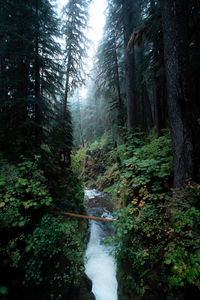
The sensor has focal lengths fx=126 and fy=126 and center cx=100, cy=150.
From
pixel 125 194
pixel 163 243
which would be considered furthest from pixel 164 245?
pixel 125 194

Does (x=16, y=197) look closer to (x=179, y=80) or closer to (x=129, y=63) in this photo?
(x=179, y=80)

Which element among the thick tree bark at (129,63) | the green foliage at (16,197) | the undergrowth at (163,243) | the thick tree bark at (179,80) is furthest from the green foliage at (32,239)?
the thick tree bark at (129,63)

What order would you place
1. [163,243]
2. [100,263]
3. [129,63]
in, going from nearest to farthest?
[163,243] → [100,263] → [129,63]

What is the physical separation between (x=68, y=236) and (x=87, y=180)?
601 inches

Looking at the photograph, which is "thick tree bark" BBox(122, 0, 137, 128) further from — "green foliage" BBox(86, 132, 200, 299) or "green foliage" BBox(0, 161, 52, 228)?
"green foliage" BBox(0, 161, 52, 228)

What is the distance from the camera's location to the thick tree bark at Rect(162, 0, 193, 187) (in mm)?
3061

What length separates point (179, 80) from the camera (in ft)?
10.1

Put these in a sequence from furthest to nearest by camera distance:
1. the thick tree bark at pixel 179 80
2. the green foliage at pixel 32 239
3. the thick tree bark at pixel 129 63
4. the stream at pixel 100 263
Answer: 1. the thick tree bark at pixel 129 63
2. the stream at pixel 100 263
3. the thick tree bark at pixel 179 80
4. the green foliage at pixel 32 239

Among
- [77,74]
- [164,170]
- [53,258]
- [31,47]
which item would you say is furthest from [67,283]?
[77,74]

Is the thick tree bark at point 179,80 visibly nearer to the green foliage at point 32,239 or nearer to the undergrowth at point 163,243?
the undergrowth at point 163,243

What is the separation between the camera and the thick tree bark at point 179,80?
306 cm

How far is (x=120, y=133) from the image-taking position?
9.21 m

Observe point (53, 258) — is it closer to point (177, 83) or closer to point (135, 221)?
point (135, 221)

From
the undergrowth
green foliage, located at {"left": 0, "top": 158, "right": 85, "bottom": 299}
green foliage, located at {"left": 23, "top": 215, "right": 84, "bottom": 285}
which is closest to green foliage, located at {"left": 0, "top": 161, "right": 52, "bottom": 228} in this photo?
green foliage, located at {"left": 0, "top": 158, "right": 85, "bottom": 299}
